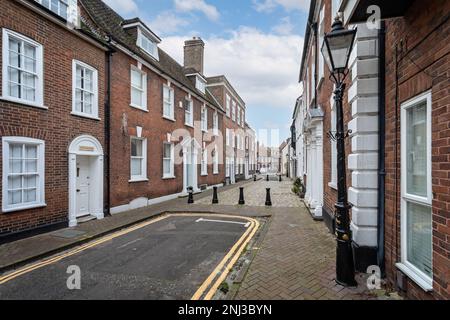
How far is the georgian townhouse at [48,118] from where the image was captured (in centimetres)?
685

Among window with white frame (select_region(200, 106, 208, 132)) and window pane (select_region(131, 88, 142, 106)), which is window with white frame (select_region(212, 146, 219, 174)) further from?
window pane (select_region(131, 88, 142, 106))

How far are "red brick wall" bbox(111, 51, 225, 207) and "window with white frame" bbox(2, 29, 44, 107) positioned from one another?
123 inches

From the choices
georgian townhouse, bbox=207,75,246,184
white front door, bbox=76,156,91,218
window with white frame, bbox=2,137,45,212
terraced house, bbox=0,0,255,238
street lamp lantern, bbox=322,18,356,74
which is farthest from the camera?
georgian townhouse, bbox=207,75,246,184

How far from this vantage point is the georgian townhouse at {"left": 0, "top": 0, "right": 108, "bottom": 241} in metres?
6.85

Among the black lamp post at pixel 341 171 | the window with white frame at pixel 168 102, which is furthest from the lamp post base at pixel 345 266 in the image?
the window with white frame at pixel 168 102

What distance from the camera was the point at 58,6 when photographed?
8445 mm

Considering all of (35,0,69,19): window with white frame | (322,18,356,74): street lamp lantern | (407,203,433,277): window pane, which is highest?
(35,0,69,19): window with white frame

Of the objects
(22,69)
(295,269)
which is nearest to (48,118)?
(22,69)

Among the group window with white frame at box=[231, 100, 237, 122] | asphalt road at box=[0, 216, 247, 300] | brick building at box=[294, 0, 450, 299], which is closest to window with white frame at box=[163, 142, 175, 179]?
asphalt road at box=[0, 216, 247, 300]

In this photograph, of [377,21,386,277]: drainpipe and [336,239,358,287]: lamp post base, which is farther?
[377,21,386,277]: drainpipe

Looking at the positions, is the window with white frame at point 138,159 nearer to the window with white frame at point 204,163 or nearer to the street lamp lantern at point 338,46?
the window with white frame at point 204,163

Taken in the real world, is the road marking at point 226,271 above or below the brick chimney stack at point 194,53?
below

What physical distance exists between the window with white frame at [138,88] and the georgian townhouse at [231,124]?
14.1 meters

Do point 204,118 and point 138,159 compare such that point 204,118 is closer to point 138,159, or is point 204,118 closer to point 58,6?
point 138,159
